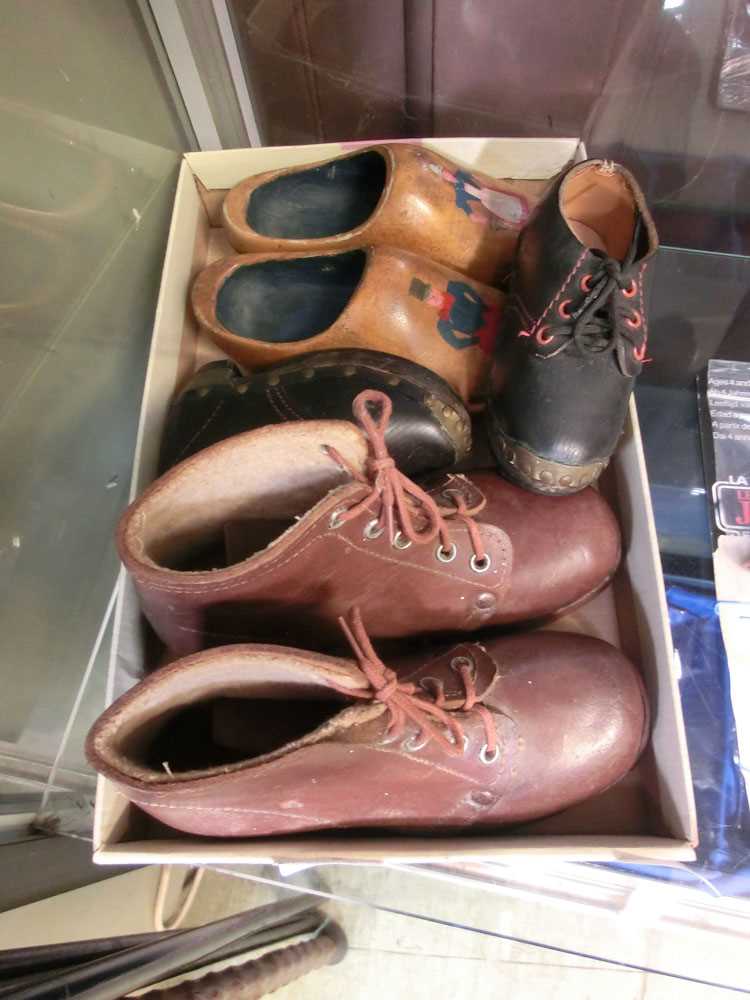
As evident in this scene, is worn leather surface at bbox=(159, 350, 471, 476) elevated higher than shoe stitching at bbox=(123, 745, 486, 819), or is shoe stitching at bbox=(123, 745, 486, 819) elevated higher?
worn leather surface at bbox=(159, 350, 471, 476)

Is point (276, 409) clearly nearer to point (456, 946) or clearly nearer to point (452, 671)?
point (452, 671)

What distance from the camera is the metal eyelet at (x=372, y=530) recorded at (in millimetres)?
617

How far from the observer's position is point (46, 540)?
85cm

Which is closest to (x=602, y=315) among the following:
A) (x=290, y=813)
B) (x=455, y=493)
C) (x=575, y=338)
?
(x=575, y=338)

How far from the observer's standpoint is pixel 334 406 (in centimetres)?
76

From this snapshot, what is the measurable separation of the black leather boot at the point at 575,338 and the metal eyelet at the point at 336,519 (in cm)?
25

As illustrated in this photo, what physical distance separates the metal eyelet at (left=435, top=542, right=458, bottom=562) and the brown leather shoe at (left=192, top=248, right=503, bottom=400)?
242 millimetres

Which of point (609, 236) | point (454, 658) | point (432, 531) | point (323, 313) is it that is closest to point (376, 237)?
point (323, 313)

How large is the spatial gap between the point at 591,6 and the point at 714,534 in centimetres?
79

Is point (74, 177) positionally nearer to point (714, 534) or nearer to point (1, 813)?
point (1, 813)

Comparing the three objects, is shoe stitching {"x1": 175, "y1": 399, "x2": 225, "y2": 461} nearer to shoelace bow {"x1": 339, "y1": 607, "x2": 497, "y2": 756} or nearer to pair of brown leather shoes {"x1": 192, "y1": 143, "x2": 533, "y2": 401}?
pair of brown leather shoes {"x1": 192, "y1": 143, "x2": 533, "y2": 401}

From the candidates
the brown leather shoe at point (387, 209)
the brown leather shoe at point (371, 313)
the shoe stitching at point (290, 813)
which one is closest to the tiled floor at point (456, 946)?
the shoe stitching at point (290, 813)

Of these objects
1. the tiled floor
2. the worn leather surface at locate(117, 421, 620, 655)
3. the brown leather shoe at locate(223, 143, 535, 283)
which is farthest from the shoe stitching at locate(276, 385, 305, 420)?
the tiled floor

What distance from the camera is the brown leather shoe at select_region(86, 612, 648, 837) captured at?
526 millimetres
